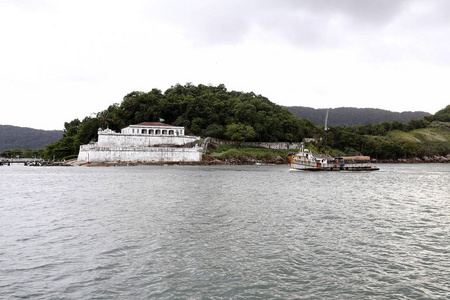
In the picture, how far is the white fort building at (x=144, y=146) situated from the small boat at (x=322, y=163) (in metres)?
31.9

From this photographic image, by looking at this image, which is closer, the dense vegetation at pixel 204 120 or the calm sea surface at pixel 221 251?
the calm sea surface at pixel 221 251

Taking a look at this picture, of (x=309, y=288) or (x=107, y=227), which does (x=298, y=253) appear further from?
(x=107, y=227)

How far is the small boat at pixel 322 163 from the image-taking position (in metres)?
67.0

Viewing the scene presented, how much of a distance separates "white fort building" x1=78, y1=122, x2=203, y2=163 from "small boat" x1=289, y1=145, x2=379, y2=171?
105 ft

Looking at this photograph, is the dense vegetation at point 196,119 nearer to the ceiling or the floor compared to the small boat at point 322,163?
nearer to the ceiling

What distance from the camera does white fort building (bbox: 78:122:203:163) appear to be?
271ft

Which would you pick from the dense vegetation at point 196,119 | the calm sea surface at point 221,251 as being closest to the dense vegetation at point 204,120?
the dense vegetation at point 196,119

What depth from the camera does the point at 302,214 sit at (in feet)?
65.7

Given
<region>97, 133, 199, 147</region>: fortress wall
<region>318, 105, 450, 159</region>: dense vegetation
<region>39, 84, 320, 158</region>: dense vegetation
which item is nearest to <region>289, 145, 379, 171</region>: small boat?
<region>39, 84, 320, 158</region>: dense vegetation

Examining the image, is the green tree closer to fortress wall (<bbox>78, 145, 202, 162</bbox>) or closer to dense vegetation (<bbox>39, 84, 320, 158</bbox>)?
dense vegetation (<bbox>39, 84, 320, 158</bbox>)

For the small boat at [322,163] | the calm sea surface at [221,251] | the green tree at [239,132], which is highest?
the green tree at [239,132]

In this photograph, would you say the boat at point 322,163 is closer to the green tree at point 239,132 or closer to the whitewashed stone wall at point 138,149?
the green tree at point 239,132

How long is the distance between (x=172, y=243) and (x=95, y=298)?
5158mm

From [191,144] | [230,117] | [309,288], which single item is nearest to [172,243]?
[309,288]
